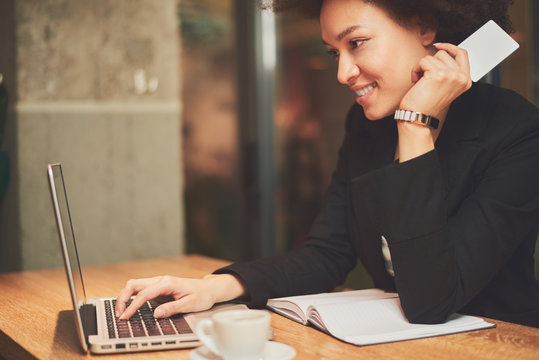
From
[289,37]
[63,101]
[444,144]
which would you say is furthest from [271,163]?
[444,144]

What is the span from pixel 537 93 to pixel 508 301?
117cm

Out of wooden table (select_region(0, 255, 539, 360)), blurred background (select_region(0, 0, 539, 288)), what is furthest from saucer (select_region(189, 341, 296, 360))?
blurred background (select_region(0, 0, 539, 288))

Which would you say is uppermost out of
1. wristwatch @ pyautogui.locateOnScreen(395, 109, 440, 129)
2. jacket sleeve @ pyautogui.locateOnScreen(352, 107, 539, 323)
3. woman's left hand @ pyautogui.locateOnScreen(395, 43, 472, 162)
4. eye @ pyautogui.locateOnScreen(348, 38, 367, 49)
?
eye @ pyautogui.locateOnScreen(348, 38, 367, 49)

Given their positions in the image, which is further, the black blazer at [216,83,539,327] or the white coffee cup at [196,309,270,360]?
the black blazer at [216,83,539,327]

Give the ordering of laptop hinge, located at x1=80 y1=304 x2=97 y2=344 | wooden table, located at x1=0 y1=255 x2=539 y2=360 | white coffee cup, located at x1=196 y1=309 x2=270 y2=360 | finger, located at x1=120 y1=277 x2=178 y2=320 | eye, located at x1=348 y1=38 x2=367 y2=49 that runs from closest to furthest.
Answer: white coffee cup, located at x1=196 y1=309 x2=270 y2=360
wooden table, located at x1=0 y1=255 x2=539 y2=360
laptop hinge, located at x1=80 y1=304 x2=97 y2=344
finger, located at x1=120 y1=277 x2=178 y2=320
eye, located at x1=348 y1=38 x2=367 y2=49

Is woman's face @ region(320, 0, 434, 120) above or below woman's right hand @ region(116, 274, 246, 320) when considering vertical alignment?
above

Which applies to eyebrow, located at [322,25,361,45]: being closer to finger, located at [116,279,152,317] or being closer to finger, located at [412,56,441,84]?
finger, located at [412,56,441,84]

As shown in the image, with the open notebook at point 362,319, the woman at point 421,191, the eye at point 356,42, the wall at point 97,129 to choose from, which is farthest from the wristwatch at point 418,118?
the wall at point 97,129

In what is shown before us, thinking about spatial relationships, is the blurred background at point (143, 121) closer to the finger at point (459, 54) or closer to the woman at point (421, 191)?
the woman at point (421, 191)

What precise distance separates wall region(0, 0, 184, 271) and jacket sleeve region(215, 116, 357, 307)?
1.36 meters

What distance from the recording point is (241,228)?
11.9ft

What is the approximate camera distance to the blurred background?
98.0 inches

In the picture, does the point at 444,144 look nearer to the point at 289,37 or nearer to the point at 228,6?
the point at 289,37

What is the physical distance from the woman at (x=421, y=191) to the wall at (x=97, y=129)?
1336 mm
